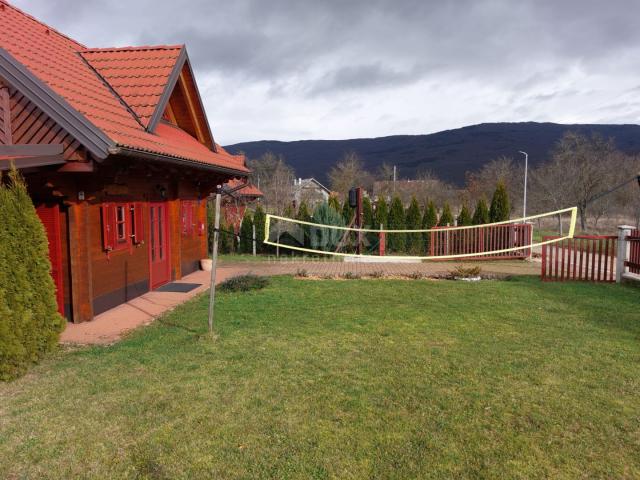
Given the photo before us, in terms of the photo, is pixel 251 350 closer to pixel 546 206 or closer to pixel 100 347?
pixel 100 347

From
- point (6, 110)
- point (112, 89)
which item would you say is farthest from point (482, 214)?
point (6, 110)

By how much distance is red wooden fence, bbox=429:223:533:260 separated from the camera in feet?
51.1

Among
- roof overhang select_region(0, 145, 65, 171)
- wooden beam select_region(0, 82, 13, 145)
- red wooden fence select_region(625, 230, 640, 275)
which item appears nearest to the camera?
roof overhang select_region(0, 145, 65, 171)

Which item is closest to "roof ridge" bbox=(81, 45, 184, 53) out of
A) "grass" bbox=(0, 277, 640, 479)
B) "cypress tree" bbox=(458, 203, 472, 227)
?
"grass" bbox=(0, 277, 640, 479)

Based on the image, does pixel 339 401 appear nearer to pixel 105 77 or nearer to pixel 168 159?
pixel 168 159

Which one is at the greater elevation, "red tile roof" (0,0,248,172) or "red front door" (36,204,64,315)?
"red tile roof" (0,0,248,172)

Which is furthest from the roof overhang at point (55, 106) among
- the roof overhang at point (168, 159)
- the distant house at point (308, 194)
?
the distant house at point (308, 194)

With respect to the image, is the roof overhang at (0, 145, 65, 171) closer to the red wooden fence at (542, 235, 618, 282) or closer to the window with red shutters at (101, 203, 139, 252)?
the window with red shutters at (101, 203, 139, 252)

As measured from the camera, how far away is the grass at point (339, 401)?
3.01 m

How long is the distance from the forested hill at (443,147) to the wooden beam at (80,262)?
7235 centimetres

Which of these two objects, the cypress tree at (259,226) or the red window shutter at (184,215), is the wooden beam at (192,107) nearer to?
the red window shutter at (184,215)

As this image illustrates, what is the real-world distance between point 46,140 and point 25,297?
2.62 m

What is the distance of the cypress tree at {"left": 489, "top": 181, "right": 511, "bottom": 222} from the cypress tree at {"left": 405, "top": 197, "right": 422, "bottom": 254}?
2.88m

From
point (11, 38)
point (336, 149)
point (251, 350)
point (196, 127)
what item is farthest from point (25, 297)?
point (336, 149)
